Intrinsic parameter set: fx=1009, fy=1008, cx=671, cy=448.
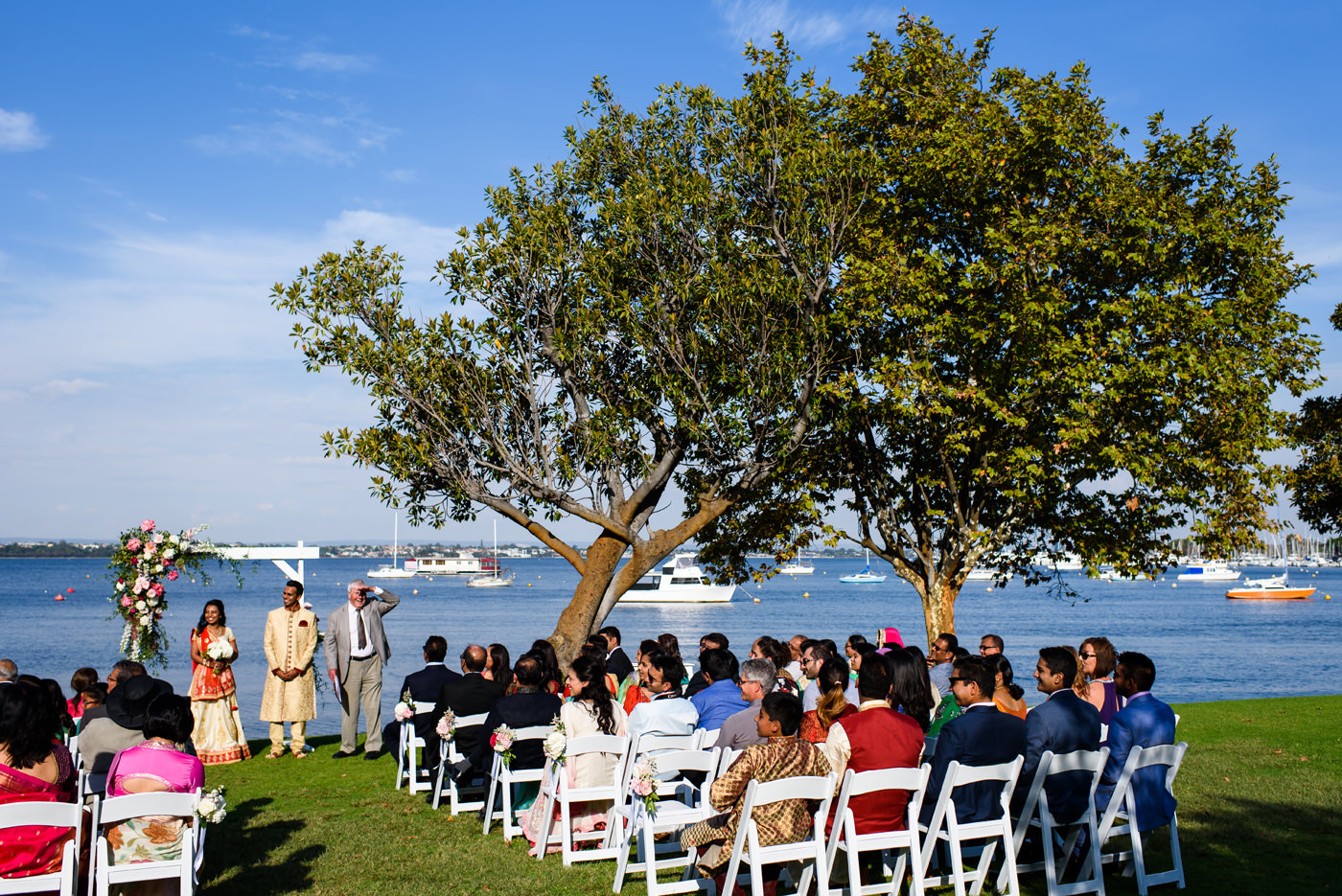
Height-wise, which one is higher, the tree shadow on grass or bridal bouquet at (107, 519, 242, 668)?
bridal bouquet at (107, 519, 242, 668)

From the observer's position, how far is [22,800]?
5.13m

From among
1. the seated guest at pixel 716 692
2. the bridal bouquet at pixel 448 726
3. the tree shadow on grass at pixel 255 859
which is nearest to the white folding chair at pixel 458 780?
the bridal bouquet at pixel 448 726

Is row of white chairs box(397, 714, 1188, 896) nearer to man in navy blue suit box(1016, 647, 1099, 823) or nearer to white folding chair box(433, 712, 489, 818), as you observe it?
man in navy blue suit box(1016, 647, 1099, 823)

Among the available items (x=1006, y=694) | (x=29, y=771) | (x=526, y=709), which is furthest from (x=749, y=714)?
(x=29, y=771)

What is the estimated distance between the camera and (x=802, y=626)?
227 feet

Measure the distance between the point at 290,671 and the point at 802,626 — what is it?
59926 mm

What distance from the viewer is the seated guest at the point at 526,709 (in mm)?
7695

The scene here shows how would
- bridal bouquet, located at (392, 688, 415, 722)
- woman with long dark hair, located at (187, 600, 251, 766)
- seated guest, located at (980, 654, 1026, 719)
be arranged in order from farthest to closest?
1. woman with long dark hair, located at (187, 600, 251, 766)
2. bridal bouquet, located at (392, 688, 415, 722)
3. seated guest, located at (980, 654, 1026, 719)

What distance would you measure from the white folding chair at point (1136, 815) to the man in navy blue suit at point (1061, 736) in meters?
0.18

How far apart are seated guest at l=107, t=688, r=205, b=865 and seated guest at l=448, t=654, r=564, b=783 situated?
2406 millimetres

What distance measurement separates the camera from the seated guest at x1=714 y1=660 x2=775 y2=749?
696cm

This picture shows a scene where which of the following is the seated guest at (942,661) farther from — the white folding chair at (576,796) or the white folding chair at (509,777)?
the white folding chair at (509,777)

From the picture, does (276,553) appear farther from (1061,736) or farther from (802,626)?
(802,626)

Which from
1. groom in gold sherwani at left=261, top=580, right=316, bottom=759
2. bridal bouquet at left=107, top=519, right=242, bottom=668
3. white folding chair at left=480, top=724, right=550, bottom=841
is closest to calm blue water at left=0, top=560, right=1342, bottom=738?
bridal bouquet at left=107, top=519, right=242, bottom=668
